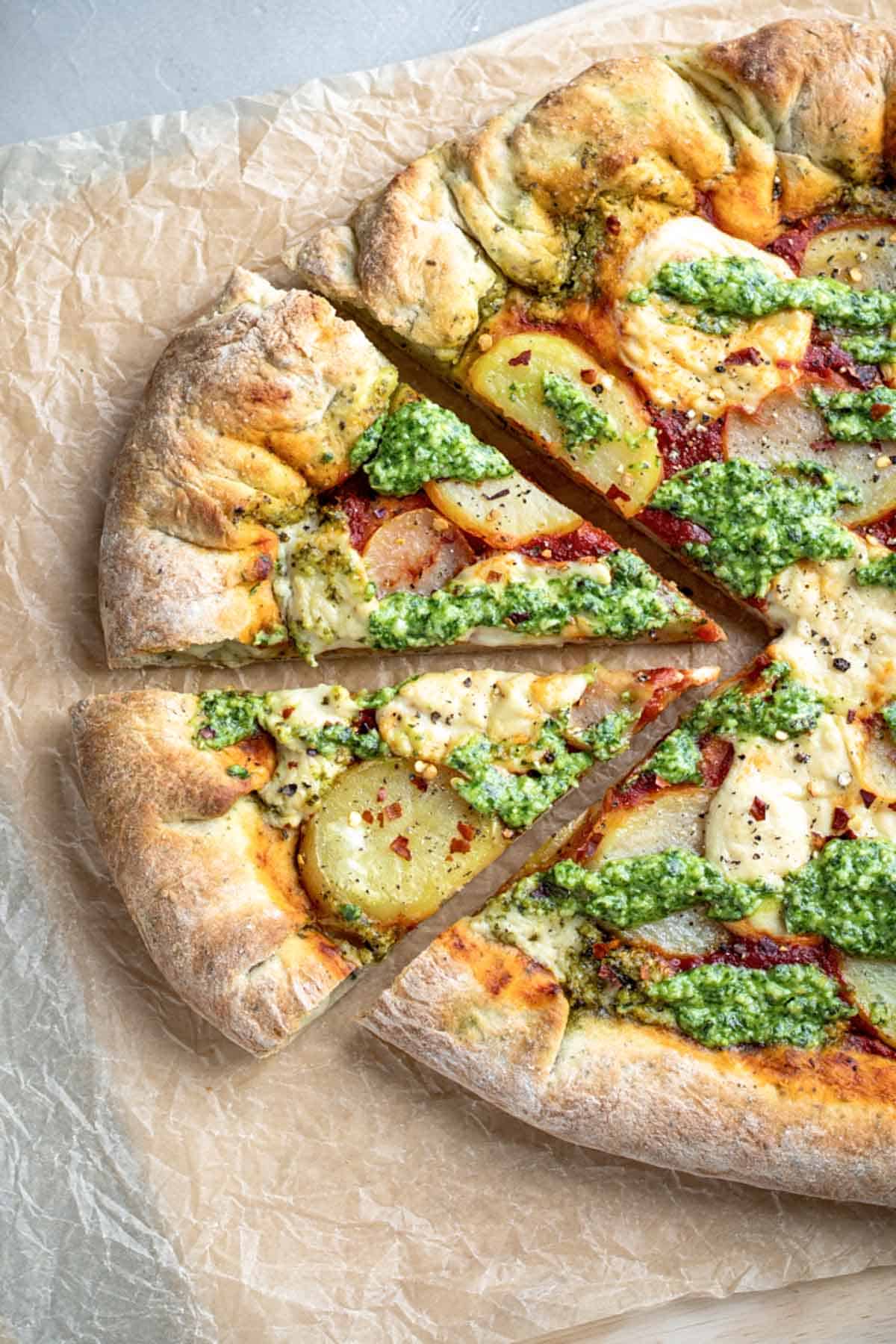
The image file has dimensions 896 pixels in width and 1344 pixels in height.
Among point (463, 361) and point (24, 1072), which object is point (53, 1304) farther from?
point (463, 361)

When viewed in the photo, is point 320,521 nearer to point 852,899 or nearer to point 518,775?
point 518,775

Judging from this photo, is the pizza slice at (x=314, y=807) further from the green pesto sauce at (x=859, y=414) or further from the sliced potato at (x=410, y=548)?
the green pesto sauce at (x=859, y=414)

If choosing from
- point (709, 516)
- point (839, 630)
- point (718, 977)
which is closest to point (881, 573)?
point (839, 630)

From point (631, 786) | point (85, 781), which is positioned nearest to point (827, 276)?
point (631, 786)

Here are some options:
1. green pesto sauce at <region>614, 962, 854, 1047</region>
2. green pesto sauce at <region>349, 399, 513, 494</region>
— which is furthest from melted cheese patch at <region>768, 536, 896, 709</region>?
green pesto sauce at <region>349, 399, 513, 494</region>

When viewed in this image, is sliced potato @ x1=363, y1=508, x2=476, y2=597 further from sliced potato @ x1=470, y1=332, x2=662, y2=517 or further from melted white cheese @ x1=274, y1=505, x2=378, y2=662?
sliced potato @ x1=470, y1=332, x2=662, y2=517
